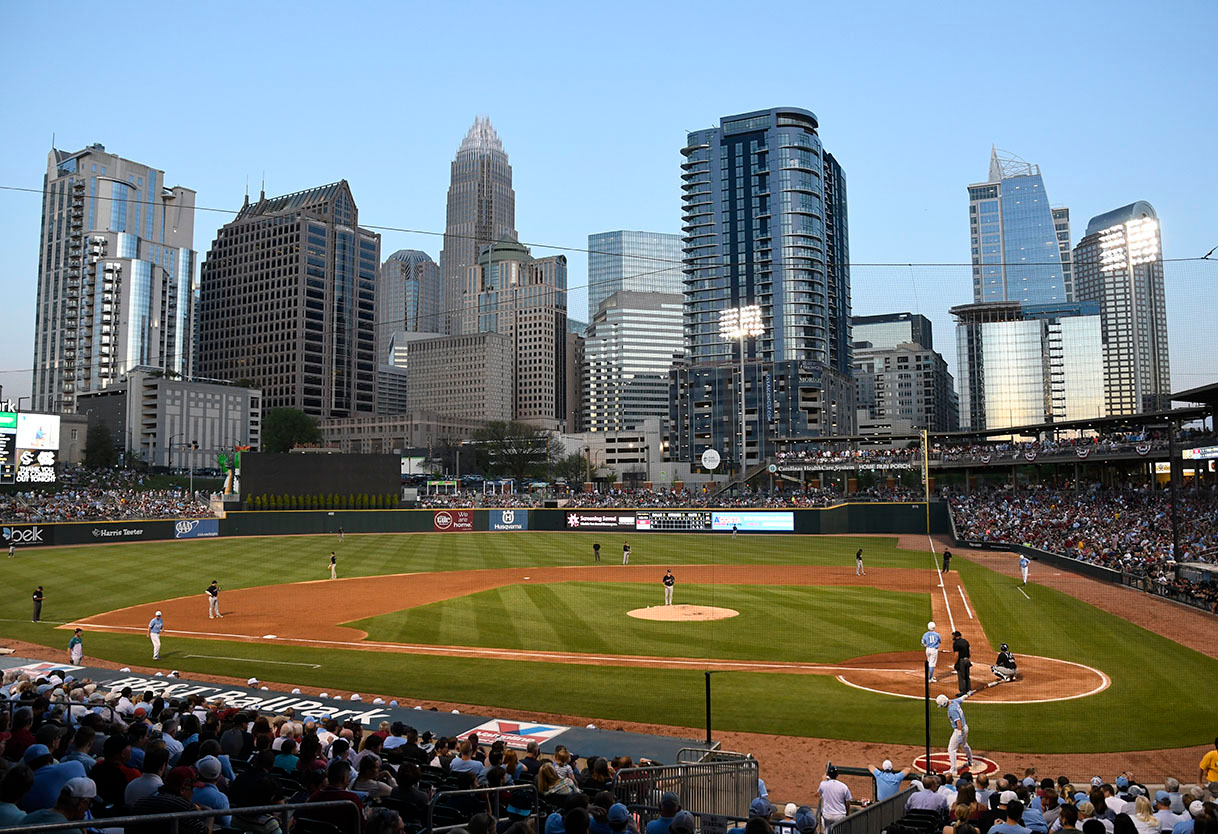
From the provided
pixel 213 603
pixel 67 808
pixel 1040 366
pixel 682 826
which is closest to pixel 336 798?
pixel 67 808

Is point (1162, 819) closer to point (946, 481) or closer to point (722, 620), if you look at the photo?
point (722, 620)

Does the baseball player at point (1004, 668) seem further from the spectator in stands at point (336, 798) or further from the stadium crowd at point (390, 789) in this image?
the spectator in stands at point (336, 798)

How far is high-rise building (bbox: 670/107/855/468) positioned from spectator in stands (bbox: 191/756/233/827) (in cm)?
12723

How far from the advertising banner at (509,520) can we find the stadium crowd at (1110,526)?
33650 millimetres

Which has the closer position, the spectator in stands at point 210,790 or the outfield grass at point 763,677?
the spectator in stands at point 210,790

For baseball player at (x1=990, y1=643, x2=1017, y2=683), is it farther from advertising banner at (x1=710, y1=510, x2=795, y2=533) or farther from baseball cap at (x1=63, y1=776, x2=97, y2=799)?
advertising banner at (x1=710, y1=510, x2=795, y2=533)

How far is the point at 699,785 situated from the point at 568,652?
13053 millimetres

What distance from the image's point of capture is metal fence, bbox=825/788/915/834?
26.0ft

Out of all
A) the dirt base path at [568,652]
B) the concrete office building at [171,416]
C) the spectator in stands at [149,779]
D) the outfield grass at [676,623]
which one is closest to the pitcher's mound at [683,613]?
the outfield grass at [676,623]

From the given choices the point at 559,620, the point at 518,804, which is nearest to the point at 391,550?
the point at 559,620

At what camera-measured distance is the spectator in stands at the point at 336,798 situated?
6074 millimetres

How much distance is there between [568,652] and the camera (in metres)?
23.1

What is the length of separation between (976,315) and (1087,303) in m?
29.3

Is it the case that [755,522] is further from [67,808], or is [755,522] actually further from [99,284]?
[99,284]
